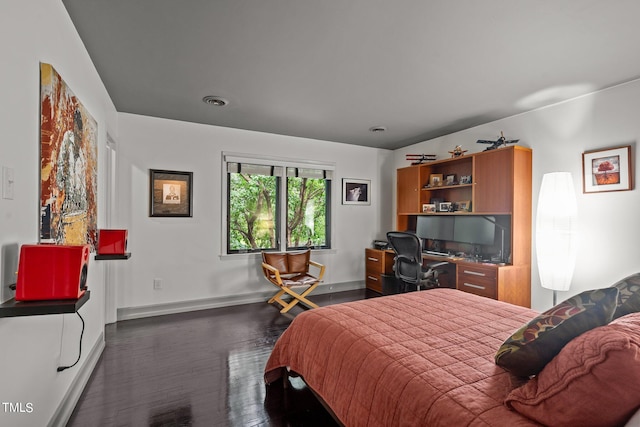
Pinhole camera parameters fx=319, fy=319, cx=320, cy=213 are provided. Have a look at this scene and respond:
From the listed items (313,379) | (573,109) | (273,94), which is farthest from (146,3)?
(573,109)

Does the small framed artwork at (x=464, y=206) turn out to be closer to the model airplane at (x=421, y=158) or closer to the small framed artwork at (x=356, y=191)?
the model airplane at (x=421, y=158)

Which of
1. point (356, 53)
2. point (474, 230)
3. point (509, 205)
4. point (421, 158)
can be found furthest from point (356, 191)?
point (356, 53)

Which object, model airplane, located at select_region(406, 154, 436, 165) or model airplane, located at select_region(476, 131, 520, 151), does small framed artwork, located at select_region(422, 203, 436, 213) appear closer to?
model airplane, located at select_region(406, 154, 436, 165)

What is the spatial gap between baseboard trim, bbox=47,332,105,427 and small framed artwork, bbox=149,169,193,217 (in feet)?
5.74

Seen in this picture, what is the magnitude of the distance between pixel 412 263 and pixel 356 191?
78.8 inches

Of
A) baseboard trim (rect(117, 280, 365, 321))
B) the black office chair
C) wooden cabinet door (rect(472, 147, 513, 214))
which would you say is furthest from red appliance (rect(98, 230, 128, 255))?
wooden cabinet door (rect(472, 147, 513, 214))

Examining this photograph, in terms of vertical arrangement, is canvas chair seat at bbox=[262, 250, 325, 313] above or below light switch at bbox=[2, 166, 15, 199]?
below

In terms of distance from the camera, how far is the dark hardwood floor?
2.04m

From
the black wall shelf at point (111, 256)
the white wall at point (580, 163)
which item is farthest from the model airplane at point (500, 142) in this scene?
the black wall shelf at point (111, 256)

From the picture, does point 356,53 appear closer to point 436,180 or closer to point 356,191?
point 436,180

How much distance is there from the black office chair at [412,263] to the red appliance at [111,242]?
117 inches

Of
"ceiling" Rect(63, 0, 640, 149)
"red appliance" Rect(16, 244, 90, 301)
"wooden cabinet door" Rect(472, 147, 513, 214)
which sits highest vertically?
"ceiling" Rect(63, 0, 640, 149)

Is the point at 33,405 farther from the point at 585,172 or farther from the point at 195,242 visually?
the point at 585,172

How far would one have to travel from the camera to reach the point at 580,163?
3324 mm
